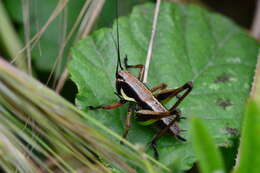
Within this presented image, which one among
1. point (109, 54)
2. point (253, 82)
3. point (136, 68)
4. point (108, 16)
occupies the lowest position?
point (253, 82)

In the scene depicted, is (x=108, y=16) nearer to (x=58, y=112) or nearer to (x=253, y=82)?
(x=253, y=82)

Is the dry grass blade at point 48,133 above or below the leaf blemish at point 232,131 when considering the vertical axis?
above

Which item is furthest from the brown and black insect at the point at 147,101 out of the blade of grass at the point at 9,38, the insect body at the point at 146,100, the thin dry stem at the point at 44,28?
the blade of grass at the point at 9,38

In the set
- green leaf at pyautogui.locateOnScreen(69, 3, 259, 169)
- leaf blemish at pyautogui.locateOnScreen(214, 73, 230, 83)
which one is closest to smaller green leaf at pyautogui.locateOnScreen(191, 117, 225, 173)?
green leaf at pyautogui.locateOnScreen(69, 3, 259, 169)

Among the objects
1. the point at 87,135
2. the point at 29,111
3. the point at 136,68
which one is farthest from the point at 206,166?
the point at 136,68

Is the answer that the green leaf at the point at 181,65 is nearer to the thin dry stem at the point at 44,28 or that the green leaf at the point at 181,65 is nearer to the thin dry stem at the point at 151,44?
the thin dry stem at the point at 151,44

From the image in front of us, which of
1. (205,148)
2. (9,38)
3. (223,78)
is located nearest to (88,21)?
(9,38)
